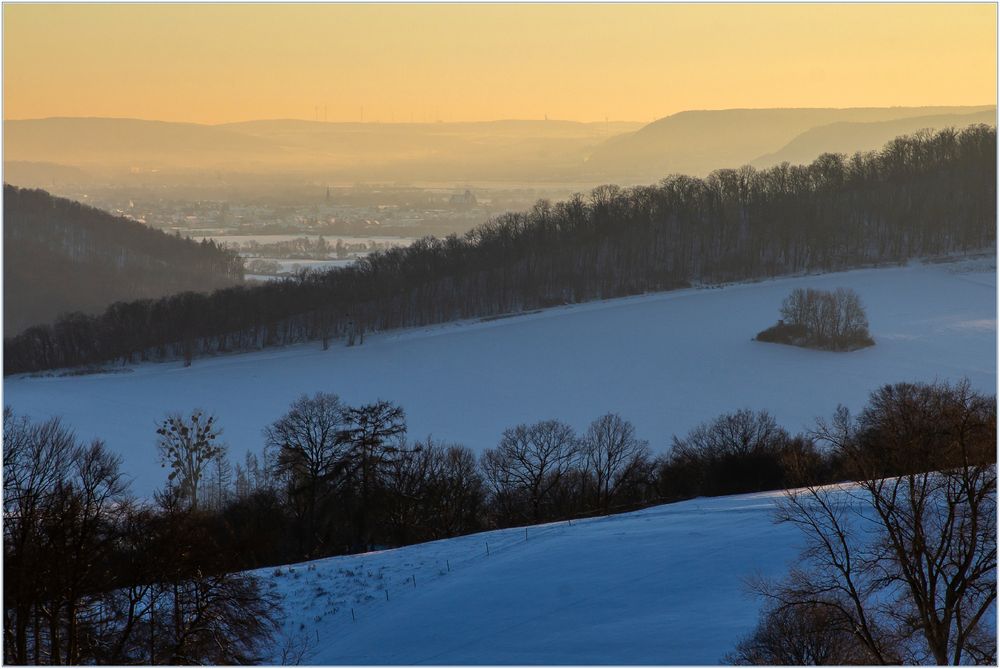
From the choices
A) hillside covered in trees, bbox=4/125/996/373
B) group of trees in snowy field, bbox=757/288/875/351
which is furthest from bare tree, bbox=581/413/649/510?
hillside covered in trees, bbox=4/125/996/373

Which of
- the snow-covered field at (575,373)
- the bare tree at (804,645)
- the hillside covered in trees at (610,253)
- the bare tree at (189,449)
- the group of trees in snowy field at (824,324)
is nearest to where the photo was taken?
the bare tree at (804,645)

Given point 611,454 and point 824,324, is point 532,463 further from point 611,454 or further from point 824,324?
point 824,324

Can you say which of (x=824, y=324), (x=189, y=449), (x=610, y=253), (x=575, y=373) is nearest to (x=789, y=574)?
(x=189, y=449)

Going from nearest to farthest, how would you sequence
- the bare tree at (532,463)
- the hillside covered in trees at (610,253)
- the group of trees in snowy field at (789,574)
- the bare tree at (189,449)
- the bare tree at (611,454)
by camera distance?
the group of trees in snowy field at (789,574) < the bare tree at (532,463) < the bare tree at (611,454) < the bare tree at (189,449) < the hillside covered in trees at (610,253)

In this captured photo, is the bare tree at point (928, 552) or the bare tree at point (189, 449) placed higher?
the bare tree at point (928, 552)

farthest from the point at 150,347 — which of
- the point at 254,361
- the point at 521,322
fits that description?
the point at 521,322

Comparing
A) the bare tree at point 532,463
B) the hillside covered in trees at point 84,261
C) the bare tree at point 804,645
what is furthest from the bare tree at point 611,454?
the hillside covered in trees at point 84,261

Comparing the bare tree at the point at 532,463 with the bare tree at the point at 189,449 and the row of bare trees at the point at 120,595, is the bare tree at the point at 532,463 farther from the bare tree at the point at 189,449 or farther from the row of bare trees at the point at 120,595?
the row of bare trees at the point at 120,595
